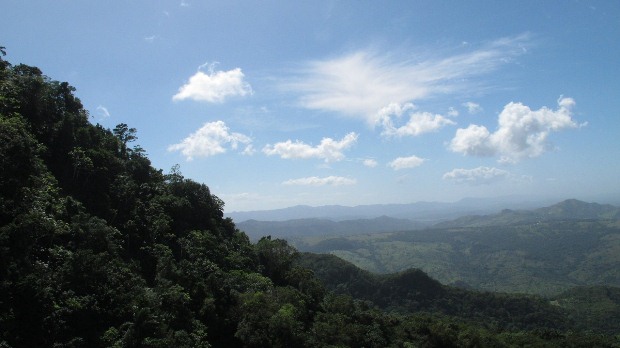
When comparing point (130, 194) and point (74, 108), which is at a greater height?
point (74, 108)

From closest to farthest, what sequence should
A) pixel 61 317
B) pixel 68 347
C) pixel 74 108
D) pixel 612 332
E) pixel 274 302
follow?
pixel 68 347
pixel 61 317
pixel 274 302
pixel 74 108
pixel 612 332

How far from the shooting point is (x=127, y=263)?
40969mm

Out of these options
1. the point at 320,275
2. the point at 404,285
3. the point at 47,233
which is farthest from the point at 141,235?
the point at 404,285

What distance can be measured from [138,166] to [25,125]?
16.8 metres

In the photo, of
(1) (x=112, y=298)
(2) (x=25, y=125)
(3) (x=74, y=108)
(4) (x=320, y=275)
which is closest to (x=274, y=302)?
(1) (x=112, y=298)

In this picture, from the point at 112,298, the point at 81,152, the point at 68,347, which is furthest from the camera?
the point at 81,152

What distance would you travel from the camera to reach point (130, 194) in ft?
166

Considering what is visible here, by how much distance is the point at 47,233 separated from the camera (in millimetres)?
33656

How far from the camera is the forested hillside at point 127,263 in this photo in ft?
98.5

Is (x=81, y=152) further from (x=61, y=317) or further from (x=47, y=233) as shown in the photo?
(x=61, y=317)

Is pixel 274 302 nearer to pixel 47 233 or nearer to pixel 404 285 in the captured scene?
pixel 47 233

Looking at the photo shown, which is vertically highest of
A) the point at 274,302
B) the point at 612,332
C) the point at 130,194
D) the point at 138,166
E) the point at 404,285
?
the point at 138,166

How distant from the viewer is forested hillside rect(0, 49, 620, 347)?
30016 mm

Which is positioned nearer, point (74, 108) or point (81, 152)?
Answer: point (81, 152)
